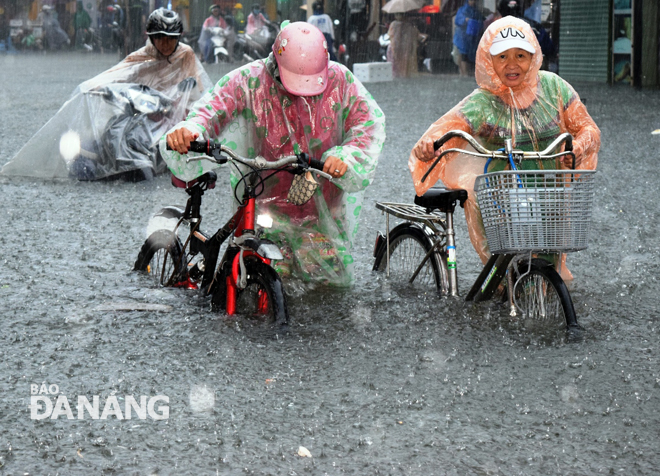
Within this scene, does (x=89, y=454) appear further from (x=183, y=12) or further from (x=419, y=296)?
(x=183, y=12)

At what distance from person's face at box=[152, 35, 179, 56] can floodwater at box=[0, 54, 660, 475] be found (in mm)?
2451

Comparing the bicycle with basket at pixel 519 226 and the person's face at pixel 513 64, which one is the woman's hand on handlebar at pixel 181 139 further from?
the person's face at pixel 513 64

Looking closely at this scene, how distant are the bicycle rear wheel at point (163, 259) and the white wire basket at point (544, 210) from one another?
1973 millimetres

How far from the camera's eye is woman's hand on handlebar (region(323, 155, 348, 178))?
4539mm

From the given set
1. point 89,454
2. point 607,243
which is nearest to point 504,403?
point 89,454

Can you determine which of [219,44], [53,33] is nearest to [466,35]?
[219,44]

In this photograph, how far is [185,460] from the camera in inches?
140

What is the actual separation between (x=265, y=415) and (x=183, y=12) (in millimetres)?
35725

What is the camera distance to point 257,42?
30047 millimetres

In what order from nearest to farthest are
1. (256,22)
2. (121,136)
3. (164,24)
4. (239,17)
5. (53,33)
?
1. (164,24)
2. (121,136)
3. (256,22)
4. (239,17)
5. (53,33)

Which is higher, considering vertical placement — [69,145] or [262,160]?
[262,160]

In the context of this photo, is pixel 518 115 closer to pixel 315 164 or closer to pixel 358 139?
pixel 358 139

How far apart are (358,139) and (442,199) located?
1.74 feet

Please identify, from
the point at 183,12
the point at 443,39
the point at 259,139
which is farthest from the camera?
the point at 183,12
